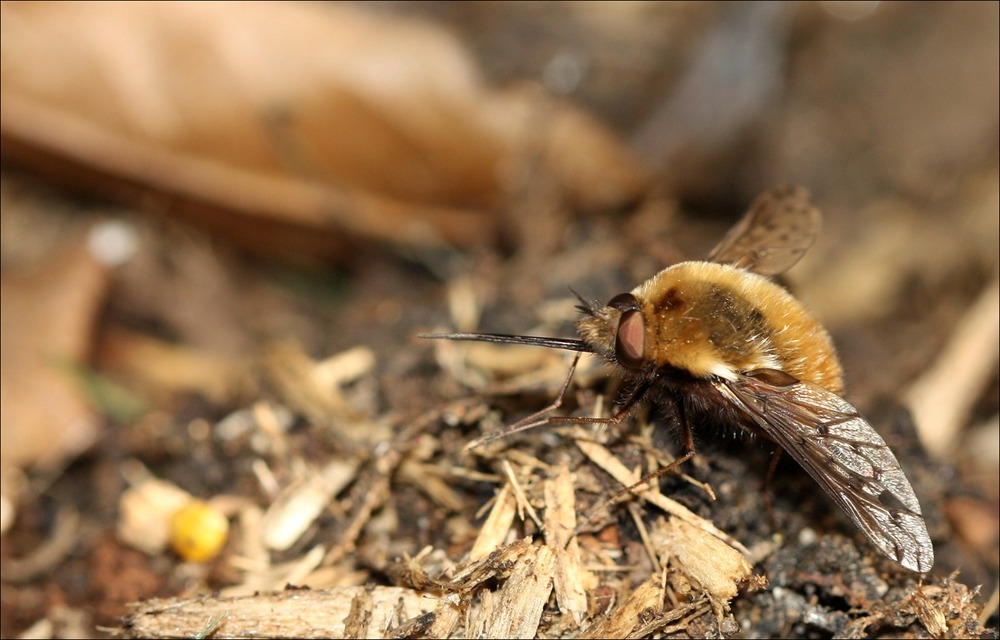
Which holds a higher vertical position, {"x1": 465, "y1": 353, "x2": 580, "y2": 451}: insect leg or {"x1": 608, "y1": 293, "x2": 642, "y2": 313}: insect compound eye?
{"x1": 608, "y1": 293, "x2": 642, "y2": 313}: insect compound eye

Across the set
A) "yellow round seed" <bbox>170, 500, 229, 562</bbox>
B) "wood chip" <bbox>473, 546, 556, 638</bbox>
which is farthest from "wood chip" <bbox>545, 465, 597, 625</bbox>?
"yellow round seed" <bbox>170, 500, 229, 562</bbox>

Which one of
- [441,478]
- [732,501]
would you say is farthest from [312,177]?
[732,501]

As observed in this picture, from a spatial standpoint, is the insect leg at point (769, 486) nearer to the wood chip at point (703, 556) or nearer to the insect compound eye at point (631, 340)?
the wood chip at point (703, 556)

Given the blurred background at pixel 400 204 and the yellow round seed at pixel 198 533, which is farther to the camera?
the blurred background at pixel 400 204

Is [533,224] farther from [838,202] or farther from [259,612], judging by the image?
[259,612]

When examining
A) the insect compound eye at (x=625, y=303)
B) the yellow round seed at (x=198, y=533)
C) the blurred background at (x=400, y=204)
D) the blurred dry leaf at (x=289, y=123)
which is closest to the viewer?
the insect compound eye at (x=625, y=303)

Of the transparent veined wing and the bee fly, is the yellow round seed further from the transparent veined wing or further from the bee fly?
the transparent veined wing

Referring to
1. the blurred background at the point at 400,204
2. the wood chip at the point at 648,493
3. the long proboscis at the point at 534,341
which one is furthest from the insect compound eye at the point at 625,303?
the blurred background at the point at 400,204
